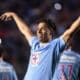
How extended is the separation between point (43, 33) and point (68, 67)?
1.81 ft

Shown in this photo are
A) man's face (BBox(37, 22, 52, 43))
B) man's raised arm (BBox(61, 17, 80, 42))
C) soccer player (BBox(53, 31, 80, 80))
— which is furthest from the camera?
soccer player (BBox(53, 31, 80, 80))

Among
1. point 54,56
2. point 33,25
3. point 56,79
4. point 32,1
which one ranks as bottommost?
point 56,79

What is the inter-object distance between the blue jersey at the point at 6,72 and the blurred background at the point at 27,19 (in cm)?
5

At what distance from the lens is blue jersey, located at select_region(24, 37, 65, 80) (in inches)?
87.5

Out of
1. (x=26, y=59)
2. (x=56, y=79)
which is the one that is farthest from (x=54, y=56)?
(x=26, y=59)

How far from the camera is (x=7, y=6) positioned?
306 centimetres

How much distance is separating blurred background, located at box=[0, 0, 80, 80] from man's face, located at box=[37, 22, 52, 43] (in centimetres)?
59

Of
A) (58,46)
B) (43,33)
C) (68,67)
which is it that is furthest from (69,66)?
(43,33)

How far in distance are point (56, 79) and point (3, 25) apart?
2.25 feet

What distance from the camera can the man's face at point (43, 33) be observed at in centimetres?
219

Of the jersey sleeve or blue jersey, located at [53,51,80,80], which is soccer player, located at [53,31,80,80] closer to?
blue jersey, located at [53,51,80,80]

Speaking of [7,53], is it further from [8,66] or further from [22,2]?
[22,2]

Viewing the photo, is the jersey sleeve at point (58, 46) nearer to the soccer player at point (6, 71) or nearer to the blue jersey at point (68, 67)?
the blue jersey at point (68, 67)

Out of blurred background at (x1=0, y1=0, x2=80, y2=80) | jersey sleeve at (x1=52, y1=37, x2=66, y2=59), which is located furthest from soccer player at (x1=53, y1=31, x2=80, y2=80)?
jersey sleeve at (x1=52, y1=37, x2=66, y2=59)
